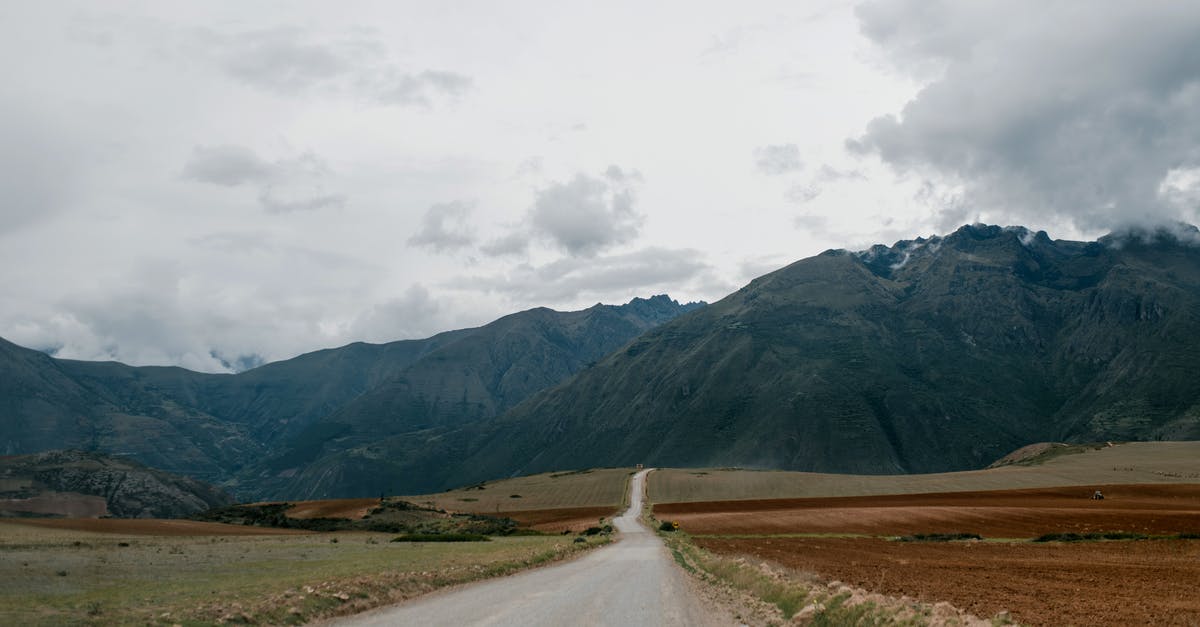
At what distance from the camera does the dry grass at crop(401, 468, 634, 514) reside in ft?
480

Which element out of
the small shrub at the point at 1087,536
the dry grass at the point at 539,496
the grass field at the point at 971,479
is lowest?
the dry grass at the point at 539,496

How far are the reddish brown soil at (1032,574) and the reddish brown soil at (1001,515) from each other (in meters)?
14.8

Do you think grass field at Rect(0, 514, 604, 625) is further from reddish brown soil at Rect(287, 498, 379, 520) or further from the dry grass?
the dry grass

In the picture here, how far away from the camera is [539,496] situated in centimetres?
16588

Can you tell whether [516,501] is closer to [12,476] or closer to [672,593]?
[12,476]

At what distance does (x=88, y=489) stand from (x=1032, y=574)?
639 ft

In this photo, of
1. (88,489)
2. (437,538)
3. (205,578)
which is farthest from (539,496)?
(205,578)

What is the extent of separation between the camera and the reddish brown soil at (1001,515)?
66875mm

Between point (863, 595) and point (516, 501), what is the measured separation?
14182 cm

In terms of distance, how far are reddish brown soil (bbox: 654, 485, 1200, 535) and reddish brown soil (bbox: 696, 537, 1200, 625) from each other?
14.8m

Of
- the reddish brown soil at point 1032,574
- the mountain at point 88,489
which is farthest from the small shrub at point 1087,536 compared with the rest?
the mountain at point 88,489

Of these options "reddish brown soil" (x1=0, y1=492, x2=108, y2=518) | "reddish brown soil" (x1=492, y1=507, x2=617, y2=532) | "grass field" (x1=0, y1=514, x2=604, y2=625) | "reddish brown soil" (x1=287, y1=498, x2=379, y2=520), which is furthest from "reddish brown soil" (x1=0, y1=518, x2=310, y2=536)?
"reddish brown soil" (x1=0, y1=492, x2=108, y2=518)

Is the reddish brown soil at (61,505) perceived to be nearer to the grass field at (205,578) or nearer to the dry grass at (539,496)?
the dry grass at (539,496)

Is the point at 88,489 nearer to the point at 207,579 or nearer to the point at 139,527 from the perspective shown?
the point at 139,527
